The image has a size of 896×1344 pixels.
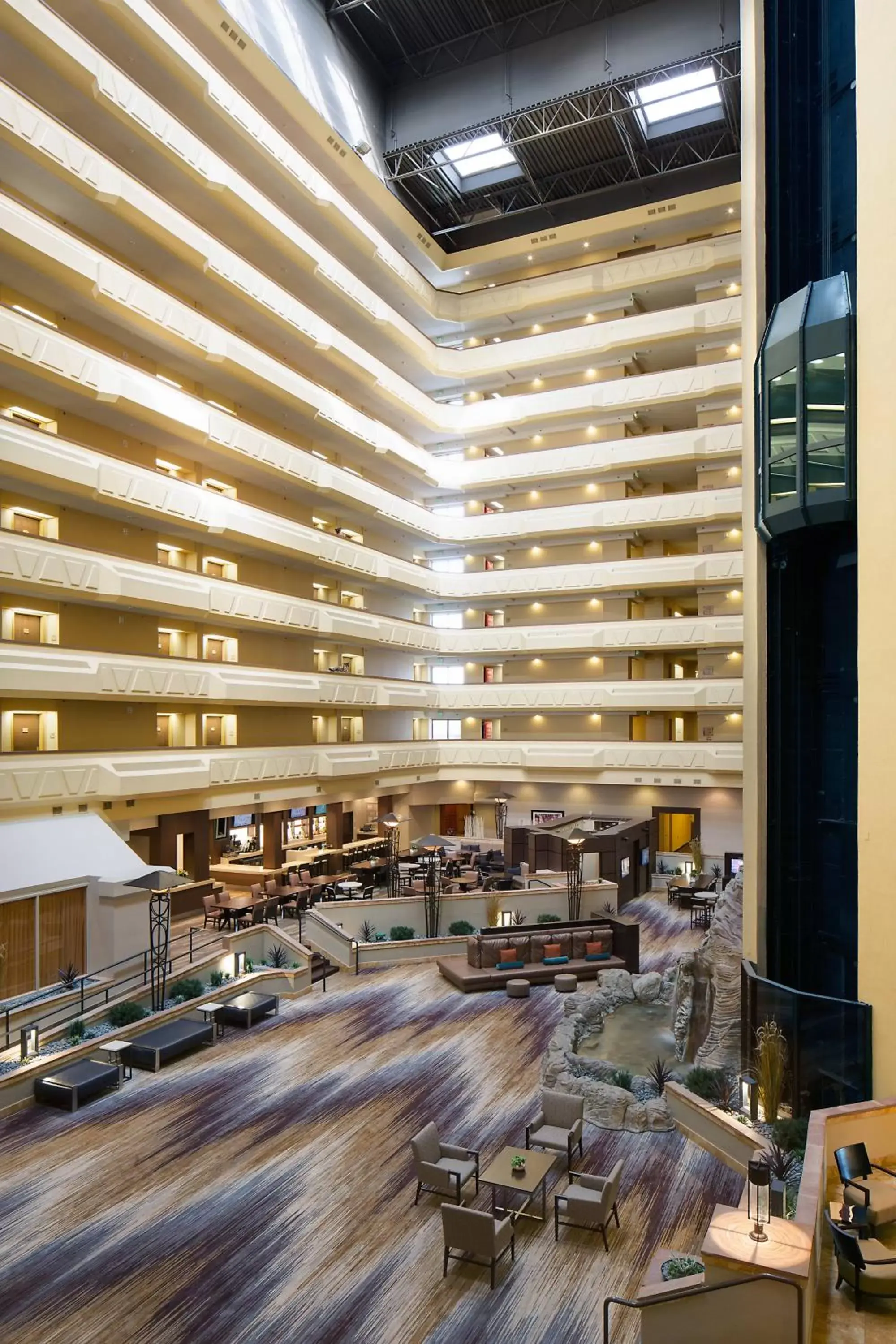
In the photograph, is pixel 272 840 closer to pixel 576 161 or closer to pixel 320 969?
pixel 320 969

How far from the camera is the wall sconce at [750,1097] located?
39.0 ft

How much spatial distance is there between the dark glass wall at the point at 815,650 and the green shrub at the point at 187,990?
1151 cm

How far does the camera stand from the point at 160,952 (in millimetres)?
17531

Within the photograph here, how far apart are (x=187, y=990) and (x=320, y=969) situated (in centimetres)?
340

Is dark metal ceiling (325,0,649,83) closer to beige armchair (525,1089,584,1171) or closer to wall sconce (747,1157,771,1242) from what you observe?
beige armchair (525,1089,584,1171)

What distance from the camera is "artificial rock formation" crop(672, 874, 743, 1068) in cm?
1412

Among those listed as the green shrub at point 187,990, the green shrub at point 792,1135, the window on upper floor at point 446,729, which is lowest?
the green shrub at point 187,990

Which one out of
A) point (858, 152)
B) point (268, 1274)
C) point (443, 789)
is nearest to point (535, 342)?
point (443, 789)

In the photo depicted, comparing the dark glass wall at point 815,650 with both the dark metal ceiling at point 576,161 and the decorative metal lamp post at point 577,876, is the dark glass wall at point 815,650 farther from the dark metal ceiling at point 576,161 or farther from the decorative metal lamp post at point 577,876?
the dark metal ceiling at point 576,161

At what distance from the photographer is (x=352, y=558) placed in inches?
1229

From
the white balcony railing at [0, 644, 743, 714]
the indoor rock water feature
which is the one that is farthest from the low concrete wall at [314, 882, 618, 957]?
the white balcony railing at [0, 644, 743, 714]

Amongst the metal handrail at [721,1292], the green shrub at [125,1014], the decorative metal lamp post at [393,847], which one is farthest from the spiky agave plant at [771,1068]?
the decorative metal lamp post at [393,847]

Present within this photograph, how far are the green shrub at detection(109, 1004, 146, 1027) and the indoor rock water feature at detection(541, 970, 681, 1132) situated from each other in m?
7.92

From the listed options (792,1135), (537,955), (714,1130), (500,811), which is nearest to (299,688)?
(537,955)
